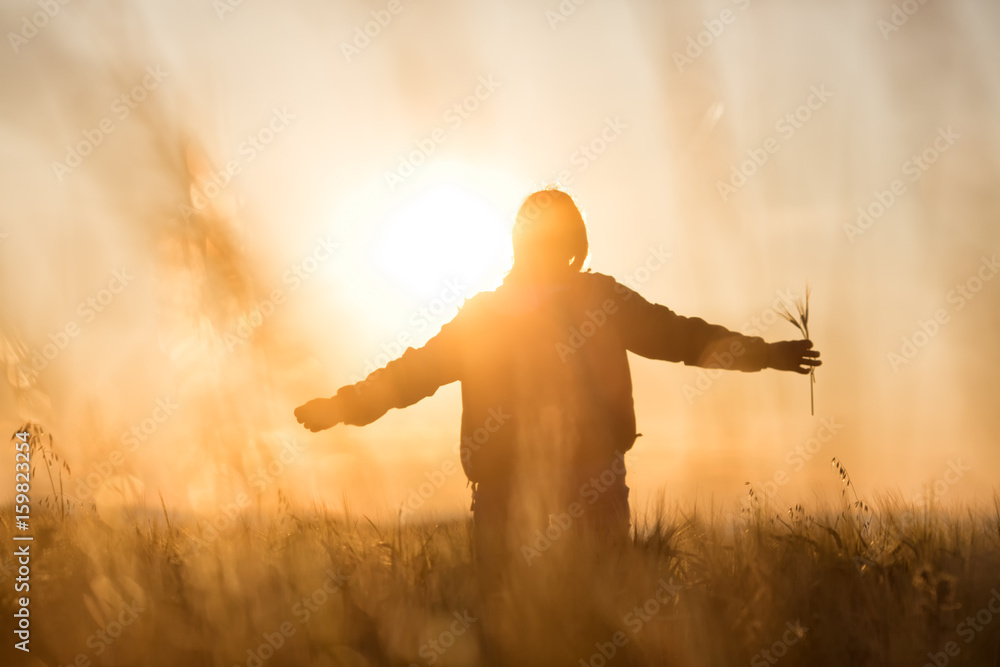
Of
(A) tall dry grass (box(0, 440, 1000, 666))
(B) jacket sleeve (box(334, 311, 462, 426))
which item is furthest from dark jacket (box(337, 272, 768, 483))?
(A) tall dry grass (box(0, 440, 1000, 666))

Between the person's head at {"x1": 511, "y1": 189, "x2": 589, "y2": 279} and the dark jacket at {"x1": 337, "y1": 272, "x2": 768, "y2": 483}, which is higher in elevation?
the person's head at {"x1": 511, "y1": 189, "x2": 589, "y2": 279}

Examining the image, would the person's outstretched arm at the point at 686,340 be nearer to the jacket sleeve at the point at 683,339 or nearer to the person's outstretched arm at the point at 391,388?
the jacket sleeve at the point at 683,339

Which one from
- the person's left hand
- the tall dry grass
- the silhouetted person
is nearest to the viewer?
the tall dry grass

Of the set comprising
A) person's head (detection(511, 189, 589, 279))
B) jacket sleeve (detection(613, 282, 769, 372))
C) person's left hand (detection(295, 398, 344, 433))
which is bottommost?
person's left hand (detection(295, 398, 344, 433))

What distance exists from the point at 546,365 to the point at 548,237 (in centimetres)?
74

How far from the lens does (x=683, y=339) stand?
4.48m

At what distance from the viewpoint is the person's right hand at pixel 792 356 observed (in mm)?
4398

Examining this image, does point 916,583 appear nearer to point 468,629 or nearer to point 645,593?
point 645,593

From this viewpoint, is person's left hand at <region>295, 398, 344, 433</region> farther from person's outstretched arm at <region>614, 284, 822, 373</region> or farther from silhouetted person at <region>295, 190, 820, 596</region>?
person's outstretched arm at <region>614, 284, 822, 373</region>

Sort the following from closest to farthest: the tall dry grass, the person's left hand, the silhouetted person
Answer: the tall dry grass < the silhouetted person < the person's left hand

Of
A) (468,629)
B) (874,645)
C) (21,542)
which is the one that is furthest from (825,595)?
(21,542)

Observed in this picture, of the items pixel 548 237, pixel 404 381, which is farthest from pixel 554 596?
pixel 548 237

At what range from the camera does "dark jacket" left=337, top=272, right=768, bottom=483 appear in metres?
4.27

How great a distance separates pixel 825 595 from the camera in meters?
3.13
